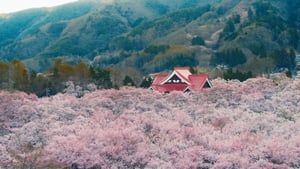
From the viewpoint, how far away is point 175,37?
122 m

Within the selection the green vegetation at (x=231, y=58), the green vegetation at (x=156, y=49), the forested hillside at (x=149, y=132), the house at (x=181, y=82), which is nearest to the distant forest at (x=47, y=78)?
the house at (x=181, y=82)

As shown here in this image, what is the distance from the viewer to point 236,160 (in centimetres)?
1552

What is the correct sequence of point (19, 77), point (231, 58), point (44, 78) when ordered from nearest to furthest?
point (19, 77)
point (44, 78)
point (231, 58)

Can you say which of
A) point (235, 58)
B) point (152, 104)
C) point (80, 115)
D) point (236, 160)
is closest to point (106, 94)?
point (152, 104)

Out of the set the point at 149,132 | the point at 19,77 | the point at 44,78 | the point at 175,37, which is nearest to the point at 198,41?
the point at 175,37

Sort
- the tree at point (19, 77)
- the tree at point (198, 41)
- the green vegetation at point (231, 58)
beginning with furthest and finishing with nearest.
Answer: the tree at point (198, 41)
the green vegetation at point (231, 58)
the tree at point (19, 77)

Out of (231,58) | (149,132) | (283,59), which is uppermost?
(149,132)

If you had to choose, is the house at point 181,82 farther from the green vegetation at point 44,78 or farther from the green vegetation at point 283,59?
the green vegetation at point 283,59

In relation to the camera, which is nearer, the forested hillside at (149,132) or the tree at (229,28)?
the forested hillside at (149,132)

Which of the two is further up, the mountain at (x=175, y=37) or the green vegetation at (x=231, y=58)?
the green vegetation at (x=231, y=58)

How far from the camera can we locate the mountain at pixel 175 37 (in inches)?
3570

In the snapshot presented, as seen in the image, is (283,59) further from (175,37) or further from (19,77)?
(175,37)

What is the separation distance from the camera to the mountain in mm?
90688

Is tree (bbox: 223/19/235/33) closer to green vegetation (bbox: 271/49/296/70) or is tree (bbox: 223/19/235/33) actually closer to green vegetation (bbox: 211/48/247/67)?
green vegetation (bbox: 211/48/247/67)
